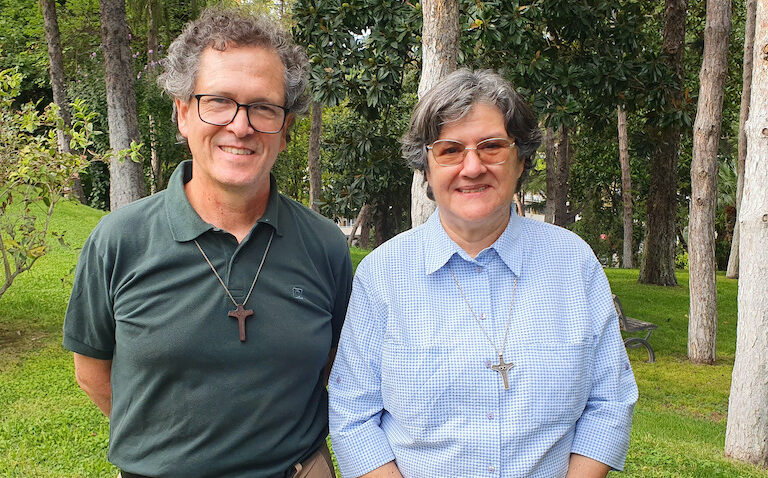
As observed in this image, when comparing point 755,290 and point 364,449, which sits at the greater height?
point 364,449

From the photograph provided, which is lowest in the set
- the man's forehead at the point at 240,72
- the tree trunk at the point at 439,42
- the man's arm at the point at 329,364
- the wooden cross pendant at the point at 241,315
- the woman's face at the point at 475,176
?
the man's arm at the point at 329,364

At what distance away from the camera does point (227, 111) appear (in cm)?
226

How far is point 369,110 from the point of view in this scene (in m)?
10.1

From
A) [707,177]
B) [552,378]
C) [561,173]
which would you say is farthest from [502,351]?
[561,173]

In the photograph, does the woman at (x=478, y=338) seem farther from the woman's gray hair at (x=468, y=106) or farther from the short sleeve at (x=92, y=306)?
the short sleeve at (x=92, y=306)

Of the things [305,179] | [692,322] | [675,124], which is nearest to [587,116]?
[675,124]

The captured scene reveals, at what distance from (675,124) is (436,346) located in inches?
384

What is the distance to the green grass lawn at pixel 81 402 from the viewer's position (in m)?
5.16

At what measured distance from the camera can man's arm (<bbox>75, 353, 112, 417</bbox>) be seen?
7.91 ft

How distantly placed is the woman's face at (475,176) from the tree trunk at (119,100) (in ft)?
27.8

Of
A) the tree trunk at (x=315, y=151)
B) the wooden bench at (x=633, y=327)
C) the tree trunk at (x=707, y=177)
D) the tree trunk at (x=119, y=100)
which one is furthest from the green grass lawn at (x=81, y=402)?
the tree trunk at (x=315, y=151)

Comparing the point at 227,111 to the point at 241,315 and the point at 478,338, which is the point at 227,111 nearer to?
the point at 241,315

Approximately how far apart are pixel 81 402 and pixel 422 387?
5.07 m

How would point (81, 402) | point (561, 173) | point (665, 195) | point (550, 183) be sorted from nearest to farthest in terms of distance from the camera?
point (81, 402)
point (665, 195)
point (561, 173)
point (550, 183)
